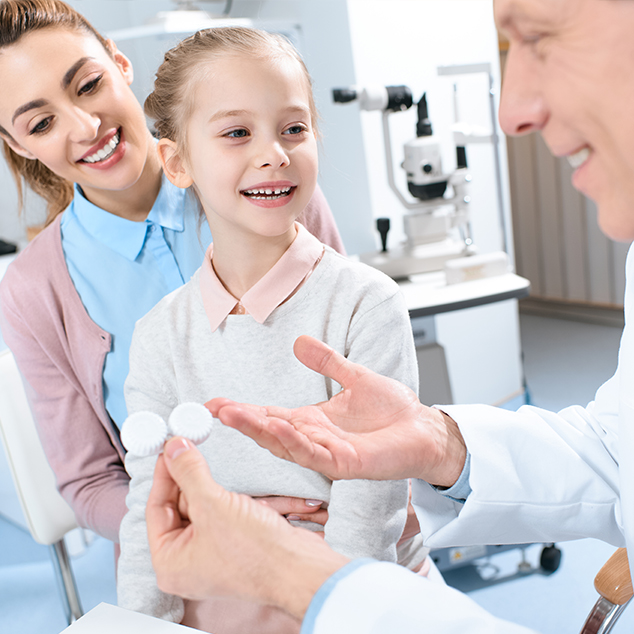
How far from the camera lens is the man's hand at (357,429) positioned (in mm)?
679

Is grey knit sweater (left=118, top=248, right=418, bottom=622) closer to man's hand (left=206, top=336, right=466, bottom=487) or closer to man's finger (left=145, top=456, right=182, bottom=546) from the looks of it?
man's hand (left=206, top=336, right=466, bottom=487)

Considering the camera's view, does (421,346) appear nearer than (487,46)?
Yes

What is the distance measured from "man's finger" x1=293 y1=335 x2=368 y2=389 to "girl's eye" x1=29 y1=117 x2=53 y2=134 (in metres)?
0.62

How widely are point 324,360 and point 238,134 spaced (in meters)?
0.35

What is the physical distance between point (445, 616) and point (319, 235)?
772 mm

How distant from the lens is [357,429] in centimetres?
78

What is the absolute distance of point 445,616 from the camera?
55 centimetres

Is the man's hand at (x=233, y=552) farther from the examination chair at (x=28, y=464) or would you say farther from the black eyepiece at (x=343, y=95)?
the black eyepiece at (x=343, y=95)

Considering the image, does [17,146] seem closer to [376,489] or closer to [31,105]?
[31,105]

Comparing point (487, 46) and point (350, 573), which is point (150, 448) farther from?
point (487, 46)

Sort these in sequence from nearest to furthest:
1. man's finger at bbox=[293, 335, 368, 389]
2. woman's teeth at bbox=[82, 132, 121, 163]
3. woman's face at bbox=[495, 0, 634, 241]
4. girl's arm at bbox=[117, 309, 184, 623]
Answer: woman's face at bbox=[495, 0, 634, 241] → man's finger at bbox=[293, 335, 368, 389] → girl's arm at bbox=[117, 309, 184, 623] → woman's teeth at bbox=[82, 132, 121, 163]

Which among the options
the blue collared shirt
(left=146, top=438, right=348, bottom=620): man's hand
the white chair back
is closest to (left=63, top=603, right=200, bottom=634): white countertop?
(left=146, top=438, right=348, bottom=620): man's hand

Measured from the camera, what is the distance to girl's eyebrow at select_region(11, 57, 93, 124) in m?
1.04

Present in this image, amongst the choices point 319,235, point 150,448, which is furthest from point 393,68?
point 150,448
